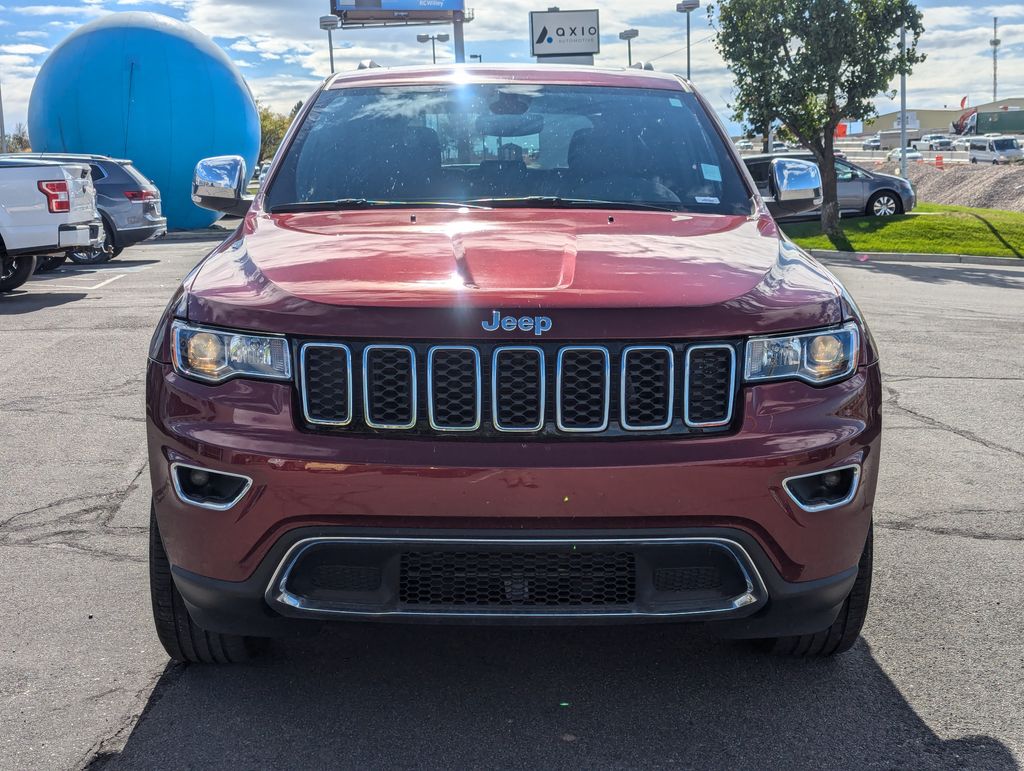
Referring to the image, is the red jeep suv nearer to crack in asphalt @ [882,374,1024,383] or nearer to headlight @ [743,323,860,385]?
headlight @ [743,323,860,385]

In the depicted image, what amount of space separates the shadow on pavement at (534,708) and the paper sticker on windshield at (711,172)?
161 centimetres

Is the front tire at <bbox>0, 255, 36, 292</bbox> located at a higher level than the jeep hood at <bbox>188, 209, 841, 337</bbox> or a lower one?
lower

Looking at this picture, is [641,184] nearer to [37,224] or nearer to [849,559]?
[849,559]

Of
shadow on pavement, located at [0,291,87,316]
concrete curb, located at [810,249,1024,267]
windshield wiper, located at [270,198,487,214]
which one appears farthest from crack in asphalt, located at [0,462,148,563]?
concrete curb, located at [810,249,1024,267]

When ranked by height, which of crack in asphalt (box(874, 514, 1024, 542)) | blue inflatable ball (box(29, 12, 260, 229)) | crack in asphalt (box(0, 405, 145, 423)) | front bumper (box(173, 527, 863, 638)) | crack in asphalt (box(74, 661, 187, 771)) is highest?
blue inflatable ball (box(29, 12, 260, 229))

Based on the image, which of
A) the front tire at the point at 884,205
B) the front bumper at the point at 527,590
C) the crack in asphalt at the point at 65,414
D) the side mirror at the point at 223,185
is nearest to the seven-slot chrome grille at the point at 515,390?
the front bumper at the point at 527,590

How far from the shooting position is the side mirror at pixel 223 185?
4.77 meters

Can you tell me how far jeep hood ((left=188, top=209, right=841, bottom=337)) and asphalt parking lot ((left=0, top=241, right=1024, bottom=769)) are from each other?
971 millimetres

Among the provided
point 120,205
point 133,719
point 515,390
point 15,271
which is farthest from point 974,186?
point 133,719

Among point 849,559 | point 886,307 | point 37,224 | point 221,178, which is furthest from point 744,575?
point 37,224

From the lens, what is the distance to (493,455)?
2.85 m

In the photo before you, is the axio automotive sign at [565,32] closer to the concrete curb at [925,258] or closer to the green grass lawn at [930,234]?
the green grass lawn at [930,234]

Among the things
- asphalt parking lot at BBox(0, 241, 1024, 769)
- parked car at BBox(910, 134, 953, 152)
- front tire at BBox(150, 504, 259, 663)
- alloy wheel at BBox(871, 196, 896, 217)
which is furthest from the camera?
parked car at BBox(910, 134, 953, 152)

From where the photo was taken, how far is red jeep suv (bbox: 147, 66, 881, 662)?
9.33 feet
